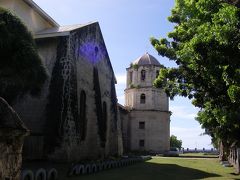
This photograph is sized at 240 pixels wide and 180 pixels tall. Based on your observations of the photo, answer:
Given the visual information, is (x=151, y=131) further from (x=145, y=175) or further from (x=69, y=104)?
(x=145, y=175)

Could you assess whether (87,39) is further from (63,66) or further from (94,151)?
(94,151)

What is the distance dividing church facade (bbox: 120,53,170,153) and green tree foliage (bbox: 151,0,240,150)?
33.7 metres

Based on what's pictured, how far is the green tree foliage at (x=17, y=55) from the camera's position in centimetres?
1422

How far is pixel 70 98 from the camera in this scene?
22.4m

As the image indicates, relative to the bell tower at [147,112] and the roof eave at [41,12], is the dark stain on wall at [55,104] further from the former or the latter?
the bell tower at [147,112]

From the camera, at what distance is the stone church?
21.9 metres

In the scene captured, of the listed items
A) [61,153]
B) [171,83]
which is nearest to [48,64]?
[61,153]

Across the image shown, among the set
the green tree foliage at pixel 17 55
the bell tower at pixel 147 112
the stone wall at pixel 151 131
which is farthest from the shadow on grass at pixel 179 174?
the bell tower at pixel 147 112

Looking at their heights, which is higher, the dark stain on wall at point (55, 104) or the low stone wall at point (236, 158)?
the dark stain on wall at point (55, 104)

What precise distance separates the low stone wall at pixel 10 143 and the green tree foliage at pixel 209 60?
25.0ft

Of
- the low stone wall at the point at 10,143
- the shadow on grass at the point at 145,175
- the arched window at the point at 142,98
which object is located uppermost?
the arched window at the point at 142,98

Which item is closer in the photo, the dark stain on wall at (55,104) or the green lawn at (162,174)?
the green lawn at (162,174)

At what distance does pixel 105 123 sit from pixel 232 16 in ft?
69.0

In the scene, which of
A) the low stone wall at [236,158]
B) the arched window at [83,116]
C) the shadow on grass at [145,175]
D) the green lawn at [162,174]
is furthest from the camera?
the arched window at [83,116]
